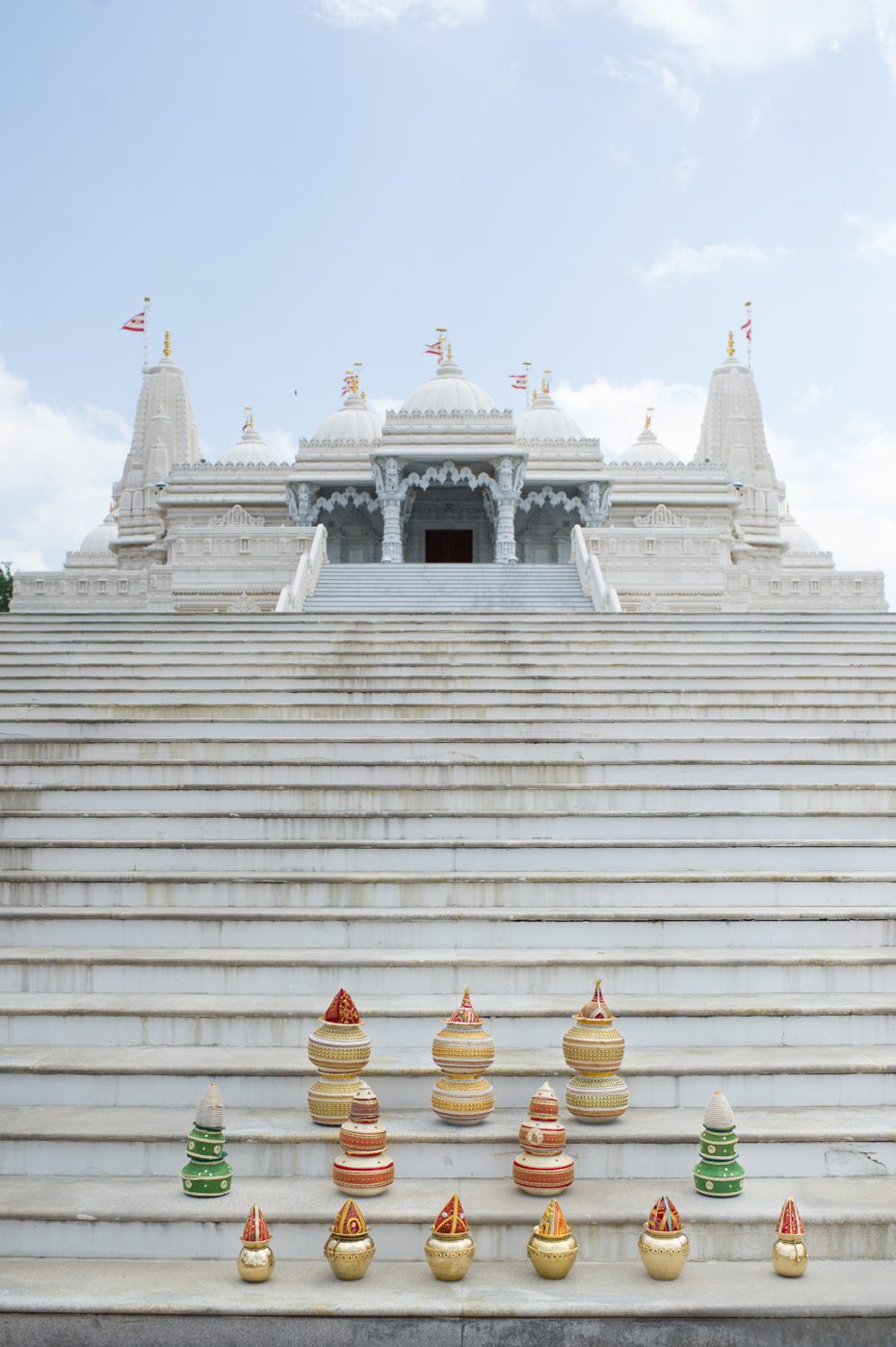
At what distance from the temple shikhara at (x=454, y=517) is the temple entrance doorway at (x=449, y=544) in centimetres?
4

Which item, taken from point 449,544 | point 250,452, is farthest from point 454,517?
point 250,452

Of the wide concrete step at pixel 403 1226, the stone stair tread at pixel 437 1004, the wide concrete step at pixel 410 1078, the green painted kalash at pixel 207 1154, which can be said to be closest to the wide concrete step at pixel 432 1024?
the stone stair tread at pixel 437 1004

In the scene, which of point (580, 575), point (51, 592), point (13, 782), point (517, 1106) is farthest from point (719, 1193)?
point (51, 592)

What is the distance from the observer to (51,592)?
23.6m

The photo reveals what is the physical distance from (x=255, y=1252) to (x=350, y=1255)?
1.23 feet

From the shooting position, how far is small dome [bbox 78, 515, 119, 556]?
5097 cm

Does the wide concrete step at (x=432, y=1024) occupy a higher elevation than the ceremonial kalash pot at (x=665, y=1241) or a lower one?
higher

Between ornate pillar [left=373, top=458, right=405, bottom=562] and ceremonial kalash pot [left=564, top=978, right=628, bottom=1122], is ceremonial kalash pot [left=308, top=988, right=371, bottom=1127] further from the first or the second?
ornate pillar [left=373, top=458, right=405, bottom=562]

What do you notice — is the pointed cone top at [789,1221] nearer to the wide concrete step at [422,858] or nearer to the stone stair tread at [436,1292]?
the stone stair tread at [436,1292]

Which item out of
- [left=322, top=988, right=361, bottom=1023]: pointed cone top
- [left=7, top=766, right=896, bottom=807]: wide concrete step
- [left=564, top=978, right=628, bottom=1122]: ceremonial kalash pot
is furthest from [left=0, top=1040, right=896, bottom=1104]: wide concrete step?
[left=7, top=766, right=896, bottom=807]: wide concrete step

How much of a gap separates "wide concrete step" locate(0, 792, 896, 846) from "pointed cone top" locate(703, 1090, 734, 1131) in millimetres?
3109

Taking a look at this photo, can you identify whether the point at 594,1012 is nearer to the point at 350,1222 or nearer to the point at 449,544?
the point at 350,1222

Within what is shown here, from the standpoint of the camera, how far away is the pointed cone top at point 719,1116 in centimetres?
576

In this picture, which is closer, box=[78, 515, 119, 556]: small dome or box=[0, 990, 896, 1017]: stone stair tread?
box=[0, 990, 896, 1017]: stone stair tread
